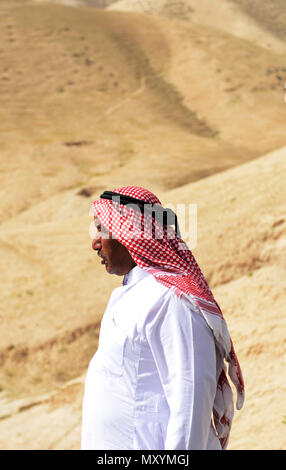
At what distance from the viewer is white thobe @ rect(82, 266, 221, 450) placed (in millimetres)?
1774

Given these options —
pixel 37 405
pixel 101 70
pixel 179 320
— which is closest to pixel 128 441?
pixel 179 320

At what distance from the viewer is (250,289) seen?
7297 mm

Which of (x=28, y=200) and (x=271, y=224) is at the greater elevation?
(x=271, y=224)

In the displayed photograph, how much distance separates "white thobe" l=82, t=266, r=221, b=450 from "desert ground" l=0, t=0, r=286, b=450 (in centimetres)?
265

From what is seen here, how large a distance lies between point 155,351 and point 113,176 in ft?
48.3

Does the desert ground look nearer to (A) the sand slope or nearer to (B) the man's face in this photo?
(A) the sand slope

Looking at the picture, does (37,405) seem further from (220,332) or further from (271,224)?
(220,332)

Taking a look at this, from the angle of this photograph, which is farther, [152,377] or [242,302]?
[242,302]

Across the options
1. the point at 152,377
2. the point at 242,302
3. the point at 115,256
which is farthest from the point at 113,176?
the point at 152,377

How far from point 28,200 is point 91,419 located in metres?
13.9

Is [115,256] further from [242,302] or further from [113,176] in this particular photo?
[113,176]

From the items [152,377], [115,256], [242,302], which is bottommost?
[242,302]

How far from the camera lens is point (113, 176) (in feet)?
53.9

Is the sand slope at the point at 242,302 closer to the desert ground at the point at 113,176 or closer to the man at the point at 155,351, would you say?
the desert ground at the point at 113,176
